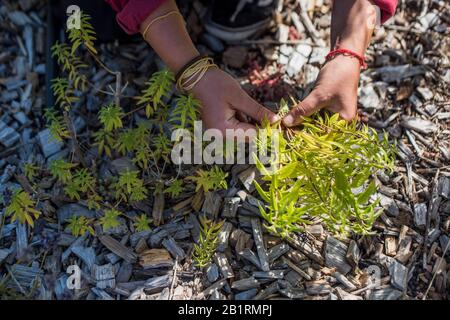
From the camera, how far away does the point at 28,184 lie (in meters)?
1.97

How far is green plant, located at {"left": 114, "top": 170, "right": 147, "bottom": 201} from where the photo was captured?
179 centimetres

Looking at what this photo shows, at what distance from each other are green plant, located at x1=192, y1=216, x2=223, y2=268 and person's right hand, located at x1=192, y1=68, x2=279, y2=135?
332 millimetres

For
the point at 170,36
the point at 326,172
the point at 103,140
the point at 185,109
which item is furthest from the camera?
the point at 103,140

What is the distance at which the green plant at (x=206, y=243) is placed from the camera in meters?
1.72

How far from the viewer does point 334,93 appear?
5.86 feet

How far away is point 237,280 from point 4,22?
1.69 metres

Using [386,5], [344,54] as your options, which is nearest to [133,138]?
[344,54]

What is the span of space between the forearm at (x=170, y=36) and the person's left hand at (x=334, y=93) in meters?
0.42

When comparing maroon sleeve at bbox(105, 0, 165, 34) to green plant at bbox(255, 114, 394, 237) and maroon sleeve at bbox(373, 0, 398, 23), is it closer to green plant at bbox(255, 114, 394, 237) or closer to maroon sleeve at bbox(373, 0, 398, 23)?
green plant at bbox(255, 114, 394, 237)

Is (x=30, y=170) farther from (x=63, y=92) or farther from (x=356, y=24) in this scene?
(x=356, y=24)

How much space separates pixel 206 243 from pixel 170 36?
0.72m
